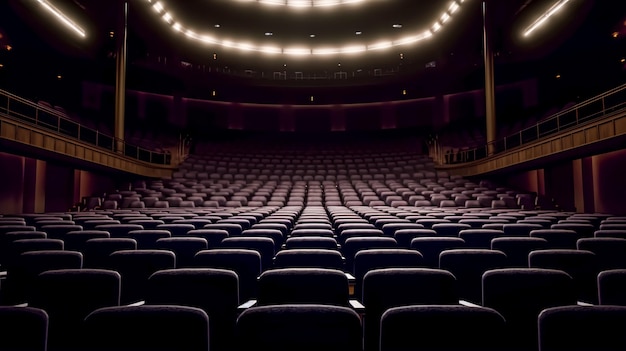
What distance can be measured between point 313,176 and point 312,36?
6369 mm

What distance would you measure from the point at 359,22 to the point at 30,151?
12.1 m

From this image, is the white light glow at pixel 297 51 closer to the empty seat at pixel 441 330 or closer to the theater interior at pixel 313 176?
the theater interior at pixel 313 176

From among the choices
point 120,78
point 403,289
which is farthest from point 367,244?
point 120,78

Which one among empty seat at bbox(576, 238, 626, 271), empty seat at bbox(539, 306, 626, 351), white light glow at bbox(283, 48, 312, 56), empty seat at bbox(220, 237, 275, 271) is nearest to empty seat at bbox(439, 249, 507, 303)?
empty seat at bbox(576, 238, 626, 271)

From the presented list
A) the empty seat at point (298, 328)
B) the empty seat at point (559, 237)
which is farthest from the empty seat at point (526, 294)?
the empty seat at point (559, 237)

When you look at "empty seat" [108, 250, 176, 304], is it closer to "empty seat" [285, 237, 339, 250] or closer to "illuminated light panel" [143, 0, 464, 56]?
"empty seat" [285, 237, 339, 250]

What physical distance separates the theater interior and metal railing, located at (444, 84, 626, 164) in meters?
0.06

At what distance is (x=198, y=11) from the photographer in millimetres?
14922

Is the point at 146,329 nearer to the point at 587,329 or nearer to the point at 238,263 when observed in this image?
the point at 587,329

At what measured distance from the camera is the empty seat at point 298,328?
1.27m

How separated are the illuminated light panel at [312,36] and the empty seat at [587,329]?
1438 centimetres

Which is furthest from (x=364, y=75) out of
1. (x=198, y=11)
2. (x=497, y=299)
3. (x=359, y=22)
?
(x=497, y=299)

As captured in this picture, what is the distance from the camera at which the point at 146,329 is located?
1.27 metres

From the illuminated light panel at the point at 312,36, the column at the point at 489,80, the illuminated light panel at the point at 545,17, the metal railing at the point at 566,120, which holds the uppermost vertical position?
the illuminated light panel at the point at 312,36
